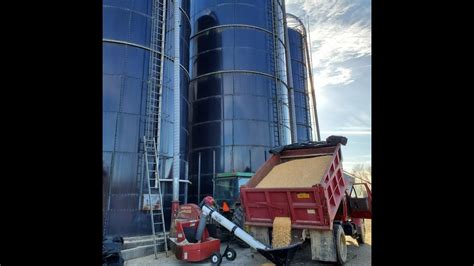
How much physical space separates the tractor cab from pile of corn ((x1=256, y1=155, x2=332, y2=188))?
8.91ft

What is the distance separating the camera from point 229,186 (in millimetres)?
11062

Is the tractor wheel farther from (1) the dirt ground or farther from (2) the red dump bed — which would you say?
(2) the red dump bed

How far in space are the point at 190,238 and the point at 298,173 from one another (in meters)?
3.24

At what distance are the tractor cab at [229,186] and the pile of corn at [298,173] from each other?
8.91 feet

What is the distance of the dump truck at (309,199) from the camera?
258 inches

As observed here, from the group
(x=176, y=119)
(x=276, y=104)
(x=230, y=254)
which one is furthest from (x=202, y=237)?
(x=276, y=104)

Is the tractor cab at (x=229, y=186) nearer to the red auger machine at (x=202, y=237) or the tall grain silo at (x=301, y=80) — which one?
the red auger machine at (x=202, y=237)

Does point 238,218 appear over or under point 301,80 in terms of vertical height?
under

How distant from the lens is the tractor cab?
427 inches

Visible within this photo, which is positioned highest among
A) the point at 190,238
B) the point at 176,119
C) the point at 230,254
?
the point at 176,119

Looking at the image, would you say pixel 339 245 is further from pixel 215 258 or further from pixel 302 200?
pixel 215 258

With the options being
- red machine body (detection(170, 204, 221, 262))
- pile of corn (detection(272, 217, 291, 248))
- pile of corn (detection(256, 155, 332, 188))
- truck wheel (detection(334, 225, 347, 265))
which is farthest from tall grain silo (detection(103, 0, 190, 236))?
truck wheel (detection(334, 225, 347, 265))
